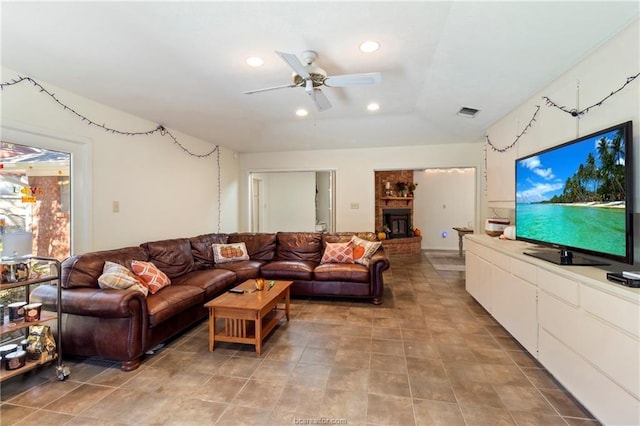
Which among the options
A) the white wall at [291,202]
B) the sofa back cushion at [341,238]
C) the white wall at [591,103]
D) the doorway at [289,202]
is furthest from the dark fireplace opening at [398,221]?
the white wall at [591,103]

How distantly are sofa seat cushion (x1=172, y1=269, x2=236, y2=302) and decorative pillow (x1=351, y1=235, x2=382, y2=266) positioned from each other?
1767 millimetres

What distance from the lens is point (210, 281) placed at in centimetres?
330

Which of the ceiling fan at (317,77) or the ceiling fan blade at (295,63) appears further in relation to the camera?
the ceiling fan at (317,77)

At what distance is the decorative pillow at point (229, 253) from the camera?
14.1 ft

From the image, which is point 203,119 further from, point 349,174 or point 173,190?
point 349,174

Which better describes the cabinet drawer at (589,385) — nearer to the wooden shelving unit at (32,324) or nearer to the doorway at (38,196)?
the wooden shelving unit at (32,324)

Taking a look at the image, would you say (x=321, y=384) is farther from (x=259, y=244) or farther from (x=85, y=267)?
(x=259, y=244)

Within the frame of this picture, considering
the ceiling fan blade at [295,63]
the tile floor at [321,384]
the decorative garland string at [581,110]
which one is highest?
the ceiling fan blade at [295,63]

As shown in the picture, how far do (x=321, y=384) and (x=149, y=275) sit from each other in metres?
2.05

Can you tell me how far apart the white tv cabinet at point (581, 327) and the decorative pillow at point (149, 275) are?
343cm

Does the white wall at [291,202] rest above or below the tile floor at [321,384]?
above

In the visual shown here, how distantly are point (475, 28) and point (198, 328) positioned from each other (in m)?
3.75

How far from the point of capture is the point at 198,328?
123 inches

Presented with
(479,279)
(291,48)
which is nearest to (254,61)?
(291,48)
